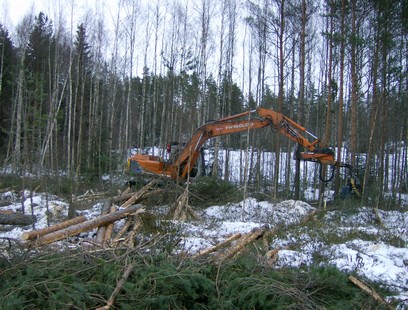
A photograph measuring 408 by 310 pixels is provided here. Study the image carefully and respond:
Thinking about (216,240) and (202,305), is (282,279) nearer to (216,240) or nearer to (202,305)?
(202,305)

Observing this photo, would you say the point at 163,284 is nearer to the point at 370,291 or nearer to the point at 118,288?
the point at 118,288

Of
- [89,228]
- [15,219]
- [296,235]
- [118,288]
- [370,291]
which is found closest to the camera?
[118,288]

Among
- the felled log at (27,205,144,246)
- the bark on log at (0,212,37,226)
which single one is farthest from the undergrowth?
the bark on log at (0,212,37,226)

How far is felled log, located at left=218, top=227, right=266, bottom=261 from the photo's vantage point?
6.33m

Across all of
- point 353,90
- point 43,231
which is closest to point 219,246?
point 43,231

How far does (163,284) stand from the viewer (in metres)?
4.56

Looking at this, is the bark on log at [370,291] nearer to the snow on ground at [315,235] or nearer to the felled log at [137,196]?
the snow on ground at [315,235]

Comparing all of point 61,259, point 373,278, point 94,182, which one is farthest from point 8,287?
point 94,182

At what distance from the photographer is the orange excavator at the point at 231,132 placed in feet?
44.1

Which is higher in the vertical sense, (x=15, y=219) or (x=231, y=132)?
(x=231, y=132)

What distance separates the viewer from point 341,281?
5156 millimetres

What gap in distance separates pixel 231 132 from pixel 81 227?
7.37m

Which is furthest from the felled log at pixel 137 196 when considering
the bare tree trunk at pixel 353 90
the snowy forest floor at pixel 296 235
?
the bare tree trunk at pixel 353 90

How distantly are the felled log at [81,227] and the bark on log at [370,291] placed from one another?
4.56 metres
